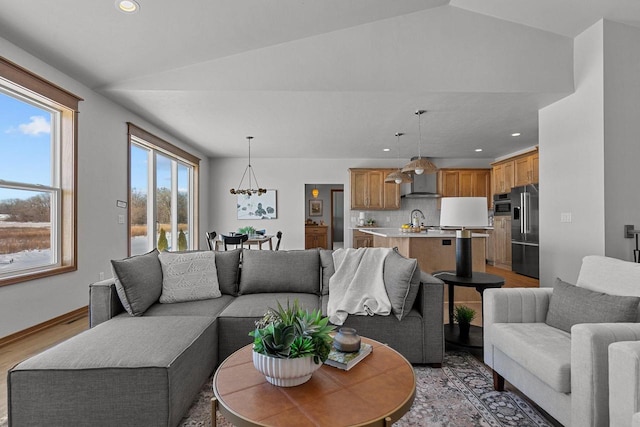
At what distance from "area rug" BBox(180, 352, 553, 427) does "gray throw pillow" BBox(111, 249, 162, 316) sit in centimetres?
73

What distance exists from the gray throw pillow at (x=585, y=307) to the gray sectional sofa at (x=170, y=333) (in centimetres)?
69

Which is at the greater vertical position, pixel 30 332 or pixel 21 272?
pixel 21 272

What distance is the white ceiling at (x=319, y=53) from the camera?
2867 mm

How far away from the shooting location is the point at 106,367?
1.45 m

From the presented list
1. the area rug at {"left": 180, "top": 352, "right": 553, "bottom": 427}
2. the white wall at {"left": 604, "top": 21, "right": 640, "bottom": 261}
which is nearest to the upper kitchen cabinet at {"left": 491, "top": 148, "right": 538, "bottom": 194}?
the white wall at {"left": 604, "top": 21, "right": 640, "bottom": 261}

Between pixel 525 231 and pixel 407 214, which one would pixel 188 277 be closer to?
pixel 525 231

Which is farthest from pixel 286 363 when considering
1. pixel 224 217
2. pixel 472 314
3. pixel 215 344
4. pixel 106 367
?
pixel 224 217

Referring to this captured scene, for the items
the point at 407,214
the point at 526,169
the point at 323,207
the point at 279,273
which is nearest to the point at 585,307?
the point at 279,273

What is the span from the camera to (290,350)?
1226mm

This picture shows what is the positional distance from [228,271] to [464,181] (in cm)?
633

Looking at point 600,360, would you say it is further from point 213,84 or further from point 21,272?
point 21,272

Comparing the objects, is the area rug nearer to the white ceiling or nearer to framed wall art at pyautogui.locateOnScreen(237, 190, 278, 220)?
the white ceiling

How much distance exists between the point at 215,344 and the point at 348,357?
111 cm

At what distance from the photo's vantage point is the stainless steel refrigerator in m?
5.38
